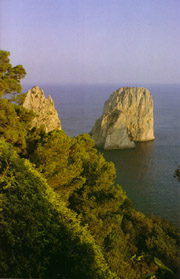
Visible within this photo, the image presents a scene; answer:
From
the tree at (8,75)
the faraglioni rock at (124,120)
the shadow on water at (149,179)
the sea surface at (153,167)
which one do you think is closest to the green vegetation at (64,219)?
the tree at (8,75)

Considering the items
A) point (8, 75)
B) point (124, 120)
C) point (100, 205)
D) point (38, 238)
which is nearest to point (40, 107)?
point (8, 75)

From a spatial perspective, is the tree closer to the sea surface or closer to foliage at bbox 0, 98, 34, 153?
foliage at bbox 0, 98, 34, 153

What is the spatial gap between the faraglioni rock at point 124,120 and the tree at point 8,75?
1232 inches

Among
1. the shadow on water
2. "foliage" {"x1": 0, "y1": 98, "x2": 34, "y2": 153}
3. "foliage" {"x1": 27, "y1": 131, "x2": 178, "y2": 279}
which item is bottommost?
the shadow on water

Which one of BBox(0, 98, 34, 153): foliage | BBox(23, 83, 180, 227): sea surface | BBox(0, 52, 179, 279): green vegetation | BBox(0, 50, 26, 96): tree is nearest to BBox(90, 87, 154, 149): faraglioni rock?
BBox(23, 83, 180, 227): sea surface

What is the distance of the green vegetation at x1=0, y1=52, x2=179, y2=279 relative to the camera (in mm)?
5605

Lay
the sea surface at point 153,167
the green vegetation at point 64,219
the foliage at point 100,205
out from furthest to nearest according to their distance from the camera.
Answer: the sea surface at point 153,167, the foliage at point 100,205, the green vegetation at point 64,219

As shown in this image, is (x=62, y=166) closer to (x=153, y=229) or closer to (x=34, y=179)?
(x=34, y=179)

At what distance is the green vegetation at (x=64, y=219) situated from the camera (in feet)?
18.4

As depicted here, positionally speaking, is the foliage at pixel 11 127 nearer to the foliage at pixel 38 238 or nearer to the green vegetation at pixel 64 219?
the green vegetation at pixel 64 219

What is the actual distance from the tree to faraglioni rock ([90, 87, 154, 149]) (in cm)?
3130

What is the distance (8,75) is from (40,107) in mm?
15196

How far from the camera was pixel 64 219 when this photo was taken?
6918 millimetres

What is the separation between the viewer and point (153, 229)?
1323 cm
